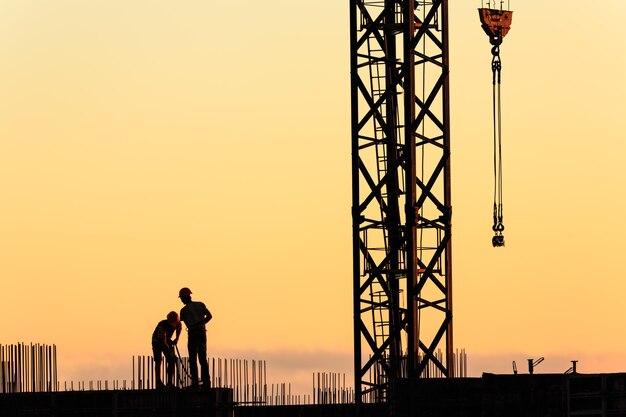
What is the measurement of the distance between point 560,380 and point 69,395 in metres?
9.86

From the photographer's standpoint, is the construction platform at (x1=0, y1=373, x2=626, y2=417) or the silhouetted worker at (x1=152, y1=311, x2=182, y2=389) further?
the construction platform at (x1=0, y1=373, x2=626, y2=417)

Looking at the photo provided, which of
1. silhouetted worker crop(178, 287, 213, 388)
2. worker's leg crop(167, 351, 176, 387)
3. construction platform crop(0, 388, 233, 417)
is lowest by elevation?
construction platform crop(0, 388, 233, 417)

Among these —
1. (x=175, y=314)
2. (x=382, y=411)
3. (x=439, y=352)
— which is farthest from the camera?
(x=439, y=352)

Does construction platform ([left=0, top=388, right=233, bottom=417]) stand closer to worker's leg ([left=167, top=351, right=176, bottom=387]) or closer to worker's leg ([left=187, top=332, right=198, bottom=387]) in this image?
worker's leg ([left=167, top=351, right=176, bottom=387])

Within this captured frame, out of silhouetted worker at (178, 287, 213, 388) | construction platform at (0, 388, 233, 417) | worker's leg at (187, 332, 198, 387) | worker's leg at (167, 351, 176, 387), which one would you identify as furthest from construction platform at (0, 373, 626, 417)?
silhouetted worker at (178, 287, 213, 388)

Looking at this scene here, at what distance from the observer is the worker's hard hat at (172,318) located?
53812 mm

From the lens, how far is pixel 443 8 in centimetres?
6469

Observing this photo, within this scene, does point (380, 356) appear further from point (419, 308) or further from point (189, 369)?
point (189, 369)

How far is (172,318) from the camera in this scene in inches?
2121

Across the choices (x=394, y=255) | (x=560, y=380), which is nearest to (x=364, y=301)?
(x=394, y=255)

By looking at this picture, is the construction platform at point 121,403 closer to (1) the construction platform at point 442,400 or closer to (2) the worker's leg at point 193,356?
(1) the construction platform at point 442,400

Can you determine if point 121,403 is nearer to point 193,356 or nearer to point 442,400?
point 193,356

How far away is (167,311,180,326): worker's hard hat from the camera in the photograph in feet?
177

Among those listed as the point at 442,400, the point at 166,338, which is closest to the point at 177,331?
the point at 166,338
